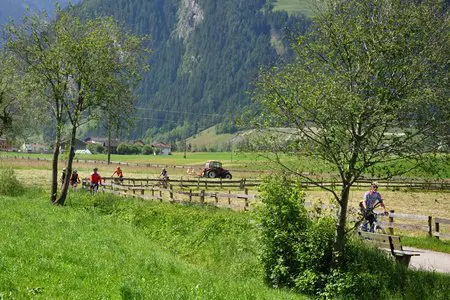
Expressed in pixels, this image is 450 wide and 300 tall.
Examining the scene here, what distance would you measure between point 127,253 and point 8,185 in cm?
1998

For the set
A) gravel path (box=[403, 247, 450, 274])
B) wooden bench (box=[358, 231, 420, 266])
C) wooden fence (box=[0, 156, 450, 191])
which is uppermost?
wooden fence (box=[0, 156, 450, 191])

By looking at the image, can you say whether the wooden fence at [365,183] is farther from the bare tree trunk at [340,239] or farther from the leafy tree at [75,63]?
the leafy tree at [75,63]

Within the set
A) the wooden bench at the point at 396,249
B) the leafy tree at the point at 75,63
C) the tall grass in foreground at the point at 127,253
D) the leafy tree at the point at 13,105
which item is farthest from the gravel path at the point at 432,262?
the leafy tree at the point at 13,105

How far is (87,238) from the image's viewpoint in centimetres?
1756

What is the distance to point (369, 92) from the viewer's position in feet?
46.2

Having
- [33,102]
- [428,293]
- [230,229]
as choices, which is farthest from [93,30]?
[428,293]

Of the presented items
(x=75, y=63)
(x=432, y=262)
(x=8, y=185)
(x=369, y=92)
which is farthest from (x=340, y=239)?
(x=8, y=185)

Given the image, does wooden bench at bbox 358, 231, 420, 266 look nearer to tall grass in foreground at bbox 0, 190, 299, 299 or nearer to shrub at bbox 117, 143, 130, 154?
tall grass in foreground at bbox 0, 190, 299, 299

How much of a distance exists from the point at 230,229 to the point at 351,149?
304 inches

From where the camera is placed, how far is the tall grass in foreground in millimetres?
11094

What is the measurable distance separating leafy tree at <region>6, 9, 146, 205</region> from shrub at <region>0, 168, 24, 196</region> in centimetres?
463

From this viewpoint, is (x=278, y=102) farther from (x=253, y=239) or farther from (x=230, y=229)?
(x=230, y=229)

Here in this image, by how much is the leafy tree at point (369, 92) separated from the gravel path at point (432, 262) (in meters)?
3.12

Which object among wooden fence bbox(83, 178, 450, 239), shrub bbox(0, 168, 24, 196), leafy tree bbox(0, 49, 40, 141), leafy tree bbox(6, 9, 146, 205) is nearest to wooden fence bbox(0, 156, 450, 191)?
wooden fence bbox(83, 178, 450, 239)
